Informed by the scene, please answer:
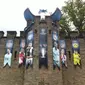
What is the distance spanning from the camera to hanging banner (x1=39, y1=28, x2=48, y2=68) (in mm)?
15531

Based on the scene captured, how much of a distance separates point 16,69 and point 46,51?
9.70 ft

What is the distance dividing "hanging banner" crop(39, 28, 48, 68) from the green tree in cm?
705

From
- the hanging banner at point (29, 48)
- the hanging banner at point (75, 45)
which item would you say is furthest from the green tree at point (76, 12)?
the hanging banner at point (29, 48)

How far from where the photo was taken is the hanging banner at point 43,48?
15.5 meters

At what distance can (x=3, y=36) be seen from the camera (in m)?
18.2

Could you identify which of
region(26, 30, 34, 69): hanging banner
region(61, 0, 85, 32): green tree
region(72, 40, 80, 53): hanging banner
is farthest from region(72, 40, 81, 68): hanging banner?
region(61, 0, 85, 32): green tree

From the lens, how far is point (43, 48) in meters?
16.0

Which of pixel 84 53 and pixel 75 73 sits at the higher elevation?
pixel 84 53

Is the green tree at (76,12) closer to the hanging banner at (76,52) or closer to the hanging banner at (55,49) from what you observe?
the hanging banner at (76,52)

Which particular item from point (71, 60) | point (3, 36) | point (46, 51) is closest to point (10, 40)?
point (3, 36)

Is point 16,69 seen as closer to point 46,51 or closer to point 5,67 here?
point 5,67

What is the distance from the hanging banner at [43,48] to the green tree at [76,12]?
705cm

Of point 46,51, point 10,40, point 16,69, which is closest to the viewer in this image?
point 46,51

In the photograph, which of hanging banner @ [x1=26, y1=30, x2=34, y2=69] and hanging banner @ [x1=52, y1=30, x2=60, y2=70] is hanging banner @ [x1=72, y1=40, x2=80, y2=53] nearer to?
hanging banner @ [x1=52, y1=30, x2=60, y2=70]
